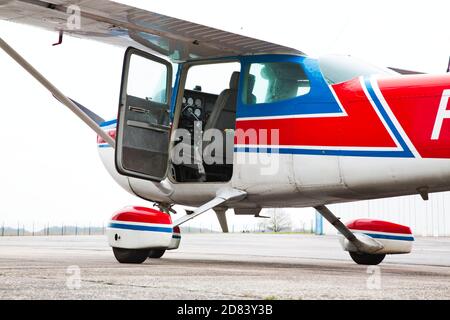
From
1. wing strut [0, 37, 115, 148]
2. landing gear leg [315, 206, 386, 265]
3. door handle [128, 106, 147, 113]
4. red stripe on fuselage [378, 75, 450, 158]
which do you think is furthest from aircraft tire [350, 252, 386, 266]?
wing strut [0, 37, 115, 148]

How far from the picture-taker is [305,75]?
744 cm

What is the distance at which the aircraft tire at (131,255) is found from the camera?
7340 millimetres

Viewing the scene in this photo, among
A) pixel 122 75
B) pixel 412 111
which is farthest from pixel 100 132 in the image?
pixel 412 111

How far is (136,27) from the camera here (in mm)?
7855

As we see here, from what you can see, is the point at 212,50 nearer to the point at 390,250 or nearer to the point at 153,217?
the point at 153,217

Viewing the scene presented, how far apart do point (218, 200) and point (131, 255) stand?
1.19 metres

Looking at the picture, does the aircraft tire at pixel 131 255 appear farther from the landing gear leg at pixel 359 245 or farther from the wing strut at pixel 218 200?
the landing gear leg at pixel 359 245

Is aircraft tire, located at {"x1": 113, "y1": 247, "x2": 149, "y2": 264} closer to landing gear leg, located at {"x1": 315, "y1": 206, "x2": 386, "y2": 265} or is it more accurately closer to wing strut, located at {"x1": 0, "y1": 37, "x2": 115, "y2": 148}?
wing strut, located at {"x1": 0, "y1": 37, "x2": 115, "y2": 148}

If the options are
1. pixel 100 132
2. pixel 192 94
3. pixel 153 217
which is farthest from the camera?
pixel 192 94

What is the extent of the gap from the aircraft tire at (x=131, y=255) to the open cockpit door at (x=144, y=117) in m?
0.85

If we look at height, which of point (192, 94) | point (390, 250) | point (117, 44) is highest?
point (117, 44)

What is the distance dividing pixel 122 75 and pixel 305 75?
2.06 m

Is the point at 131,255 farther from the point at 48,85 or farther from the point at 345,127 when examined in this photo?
the point at 345,127

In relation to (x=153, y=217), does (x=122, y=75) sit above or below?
above
